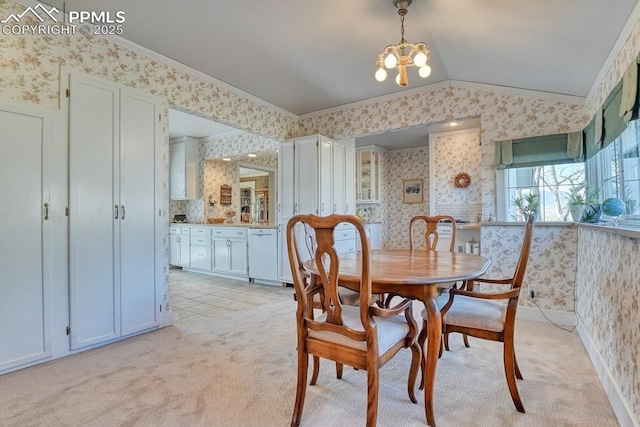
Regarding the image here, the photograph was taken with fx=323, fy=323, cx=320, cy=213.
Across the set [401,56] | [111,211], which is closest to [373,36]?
[401,56]

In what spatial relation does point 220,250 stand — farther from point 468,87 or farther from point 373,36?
point 468,87

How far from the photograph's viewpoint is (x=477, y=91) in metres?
3.51

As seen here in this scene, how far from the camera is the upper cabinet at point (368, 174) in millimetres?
6527

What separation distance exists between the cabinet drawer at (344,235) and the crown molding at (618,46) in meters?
3.07

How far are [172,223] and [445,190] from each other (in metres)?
5.20

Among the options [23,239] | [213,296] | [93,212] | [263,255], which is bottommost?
[213,296]

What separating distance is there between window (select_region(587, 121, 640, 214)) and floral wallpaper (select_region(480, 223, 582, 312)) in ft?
1.63

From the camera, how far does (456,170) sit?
569 centimetres

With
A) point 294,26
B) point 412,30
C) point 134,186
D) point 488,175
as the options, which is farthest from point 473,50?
point 134,186

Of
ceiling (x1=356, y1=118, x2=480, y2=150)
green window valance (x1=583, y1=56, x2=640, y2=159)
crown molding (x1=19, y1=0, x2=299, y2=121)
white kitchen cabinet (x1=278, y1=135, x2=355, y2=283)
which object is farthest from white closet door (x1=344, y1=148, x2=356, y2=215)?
green window valance (x1=583, y1=56, x2=640, y2=159)

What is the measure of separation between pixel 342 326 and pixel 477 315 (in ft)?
2.85

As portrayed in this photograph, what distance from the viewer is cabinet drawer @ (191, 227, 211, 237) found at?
5630 mm

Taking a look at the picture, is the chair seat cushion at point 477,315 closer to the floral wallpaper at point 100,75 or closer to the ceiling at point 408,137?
the floral wallpaper at point 100,75

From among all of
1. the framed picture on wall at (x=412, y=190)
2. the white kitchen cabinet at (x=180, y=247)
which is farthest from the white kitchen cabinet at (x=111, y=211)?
the framed picture on wall at (x=412, y=190)
